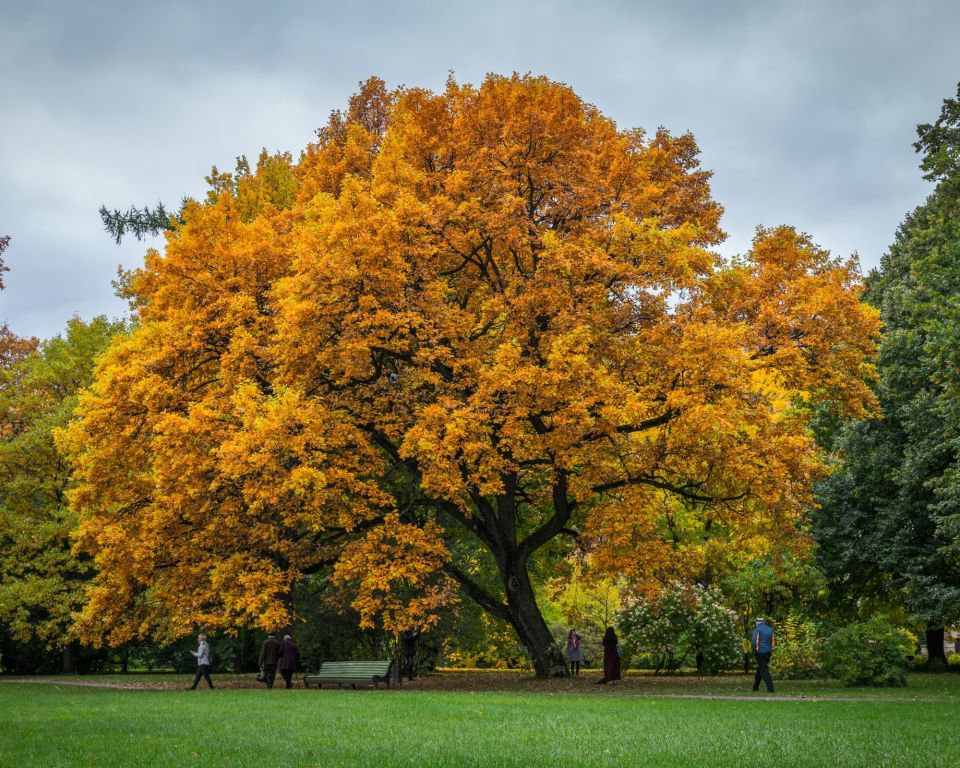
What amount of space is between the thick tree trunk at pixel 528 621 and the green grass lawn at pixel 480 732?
5.57m

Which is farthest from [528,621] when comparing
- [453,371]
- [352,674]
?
[453,371]

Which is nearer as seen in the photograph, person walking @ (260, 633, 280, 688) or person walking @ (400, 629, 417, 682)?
person walking @ (260, 633, 280, 688)

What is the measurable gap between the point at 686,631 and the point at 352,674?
12.0m

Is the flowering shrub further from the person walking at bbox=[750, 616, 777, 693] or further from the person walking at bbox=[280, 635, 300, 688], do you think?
the person walking at bbox=[280, 635, 300, 688]

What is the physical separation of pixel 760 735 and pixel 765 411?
1030 cm

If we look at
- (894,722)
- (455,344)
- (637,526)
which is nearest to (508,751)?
(894,722)

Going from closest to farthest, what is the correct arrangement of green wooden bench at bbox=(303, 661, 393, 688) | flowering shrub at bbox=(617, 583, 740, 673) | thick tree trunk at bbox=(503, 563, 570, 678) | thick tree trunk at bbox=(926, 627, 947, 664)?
green wooden bench at bbox=(303, 661, 393, 688) < thick tree trunk at bbox=(503, 563, 570, 678) < flowering shrub at bbox=(617, 583, 740, 673) < thick tree trunk at bbox=(926, 627, 947, 664)

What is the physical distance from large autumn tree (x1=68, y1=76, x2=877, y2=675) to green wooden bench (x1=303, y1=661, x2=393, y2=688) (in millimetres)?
1706

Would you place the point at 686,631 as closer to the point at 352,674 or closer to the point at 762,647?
the point at 762,647

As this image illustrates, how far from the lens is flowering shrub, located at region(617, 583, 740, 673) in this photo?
1193 inches

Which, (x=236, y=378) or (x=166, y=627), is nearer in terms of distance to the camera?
(x=236, y=378)

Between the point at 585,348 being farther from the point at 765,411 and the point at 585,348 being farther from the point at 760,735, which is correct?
the point at 760,735

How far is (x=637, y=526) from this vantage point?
67.2ft

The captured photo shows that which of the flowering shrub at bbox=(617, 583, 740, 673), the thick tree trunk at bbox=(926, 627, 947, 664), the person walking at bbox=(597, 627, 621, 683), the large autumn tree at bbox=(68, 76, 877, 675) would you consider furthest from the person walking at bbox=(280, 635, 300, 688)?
the thick tree trunk at bbox=(926, 627, 947, 664)
